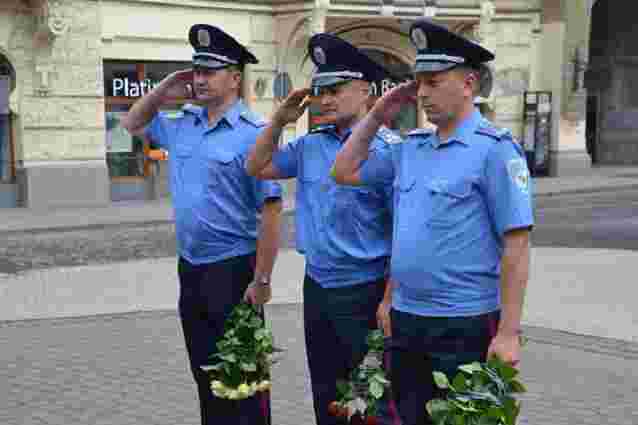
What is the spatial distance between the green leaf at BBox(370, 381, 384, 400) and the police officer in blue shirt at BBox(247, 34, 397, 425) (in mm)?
477

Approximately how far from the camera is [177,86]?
443cm

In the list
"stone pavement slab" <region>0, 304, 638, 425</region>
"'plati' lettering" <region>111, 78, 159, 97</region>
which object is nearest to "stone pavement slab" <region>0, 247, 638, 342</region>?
"stone pavement slab" <region>0, 304, 638, 425</region>

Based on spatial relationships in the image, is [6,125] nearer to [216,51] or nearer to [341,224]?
[216,51]

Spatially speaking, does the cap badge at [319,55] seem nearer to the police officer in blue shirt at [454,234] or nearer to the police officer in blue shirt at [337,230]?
the police officer in blue shirt at [337,230]

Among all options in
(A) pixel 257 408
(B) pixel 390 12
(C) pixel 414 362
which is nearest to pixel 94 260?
(A) pixel 257 408

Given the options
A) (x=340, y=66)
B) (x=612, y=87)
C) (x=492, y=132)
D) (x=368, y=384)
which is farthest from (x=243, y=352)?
(x=612, y=87)

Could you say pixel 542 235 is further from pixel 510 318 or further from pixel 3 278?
pixel 510 318

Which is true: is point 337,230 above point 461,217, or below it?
below

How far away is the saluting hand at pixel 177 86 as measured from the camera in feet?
14.4

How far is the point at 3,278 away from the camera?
33.7 ft

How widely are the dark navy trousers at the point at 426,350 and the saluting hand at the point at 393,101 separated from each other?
79 cm

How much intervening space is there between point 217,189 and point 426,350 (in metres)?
1.46

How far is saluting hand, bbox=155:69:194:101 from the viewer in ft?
14.4

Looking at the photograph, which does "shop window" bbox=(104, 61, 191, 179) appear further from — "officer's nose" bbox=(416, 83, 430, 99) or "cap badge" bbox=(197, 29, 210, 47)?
"officer's nose" bbox=(416, 83, 430, 99)
